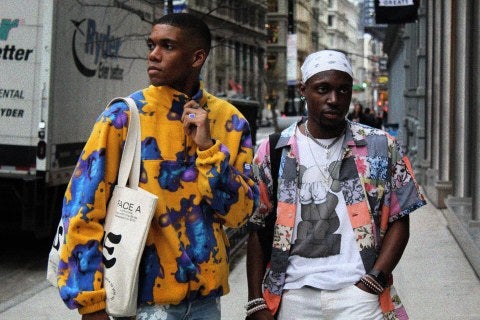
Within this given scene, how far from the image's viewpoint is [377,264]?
313 centimetres

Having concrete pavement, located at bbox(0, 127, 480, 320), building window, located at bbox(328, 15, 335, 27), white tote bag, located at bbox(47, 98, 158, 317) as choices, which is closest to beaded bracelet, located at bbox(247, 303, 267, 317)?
white tote bag, located at bbox(47, 98, 158, 317)

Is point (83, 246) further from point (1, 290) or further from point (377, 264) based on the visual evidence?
point (1, 290)

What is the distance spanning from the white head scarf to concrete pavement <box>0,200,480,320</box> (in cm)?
392

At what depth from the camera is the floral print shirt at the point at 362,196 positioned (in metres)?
3.17

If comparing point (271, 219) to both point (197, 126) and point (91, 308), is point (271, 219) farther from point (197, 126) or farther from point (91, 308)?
point (91, 308)

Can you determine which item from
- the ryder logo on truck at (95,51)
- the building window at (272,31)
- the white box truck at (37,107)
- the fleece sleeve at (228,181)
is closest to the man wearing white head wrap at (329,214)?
the fleece sleeve at (228,181)

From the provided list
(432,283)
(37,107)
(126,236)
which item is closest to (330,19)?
(37,107)

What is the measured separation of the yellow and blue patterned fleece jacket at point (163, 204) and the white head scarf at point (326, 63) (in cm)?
59

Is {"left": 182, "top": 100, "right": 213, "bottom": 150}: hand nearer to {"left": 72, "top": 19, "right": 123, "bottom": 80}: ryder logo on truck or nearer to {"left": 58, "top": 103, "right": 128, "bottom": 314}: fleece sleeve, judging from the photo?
{"left": 58, "top": 103, "right": 128, "bottom": 314}: fleece sleeve

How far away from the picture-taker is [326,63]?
3.23 m

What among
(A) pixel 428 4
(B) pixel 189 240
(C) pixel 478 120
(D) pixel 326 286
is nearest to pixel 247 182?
(B) pixel 189 240

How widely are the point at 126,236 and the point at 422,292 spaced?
17.9ft

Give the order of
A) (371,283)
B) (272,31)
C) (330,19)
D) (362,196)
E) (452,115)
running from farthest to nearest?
(330,19), (272,31), (452,115), (362,196), (371,283)

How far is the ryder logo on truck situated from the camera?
33.2 feet
